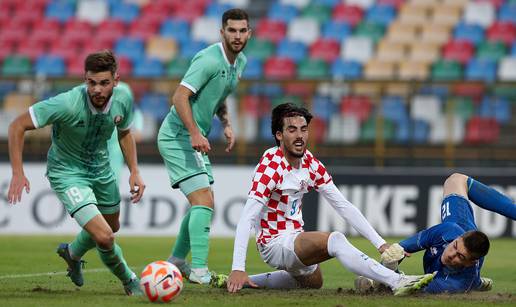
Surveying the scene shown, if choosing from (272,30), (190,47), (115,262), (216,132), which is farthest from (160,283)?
(272,30)

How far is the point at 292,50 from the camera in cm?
2139

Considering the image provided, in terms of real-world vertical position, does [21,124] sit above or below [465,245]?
above

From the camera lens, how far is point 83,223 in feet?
26.0

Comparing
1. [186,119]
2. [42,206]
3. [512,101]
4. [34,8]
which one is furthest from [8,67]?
[186,119]

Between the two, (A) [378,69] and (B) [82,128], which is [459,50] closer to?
(A) [378,69]

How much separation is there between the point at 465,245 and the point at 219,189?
9.34 m

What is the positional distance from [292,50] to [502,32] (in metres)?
4.19

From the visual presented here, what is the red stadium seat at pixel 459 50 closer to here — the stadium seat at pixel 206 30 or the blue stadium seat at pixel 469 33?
the blue stadium seat at pixel 469 33

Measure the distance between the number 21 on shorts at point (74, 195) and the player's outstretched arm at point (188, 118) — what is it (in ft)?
3.43

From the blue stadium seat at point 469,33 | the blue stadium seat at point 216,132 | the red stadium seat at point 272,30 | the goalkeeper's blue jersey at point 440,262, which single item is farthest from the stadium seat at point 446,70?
the goalkeeper's blue jersey at point 440,262

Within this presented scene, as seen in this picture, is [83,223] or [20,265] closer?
[83,223]

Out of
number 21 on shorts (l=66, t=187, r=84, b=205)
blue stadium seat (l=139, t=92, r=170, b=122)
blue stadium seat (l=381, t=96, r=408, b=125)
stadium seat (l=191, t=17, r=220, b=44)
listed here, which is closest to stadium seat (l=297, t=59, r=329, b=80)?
stadium seat (l=191, t=17, r=220, b=44)

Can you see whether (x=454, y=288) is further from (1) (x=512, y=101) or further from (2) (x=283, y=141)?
(1) (x=512, y=101)

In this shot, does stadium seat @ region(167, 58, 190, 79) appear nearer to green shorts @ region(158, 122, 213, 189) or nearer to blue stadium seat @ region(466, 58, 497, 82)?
blue stadium seat @ region(466, 58, 497, 82)
